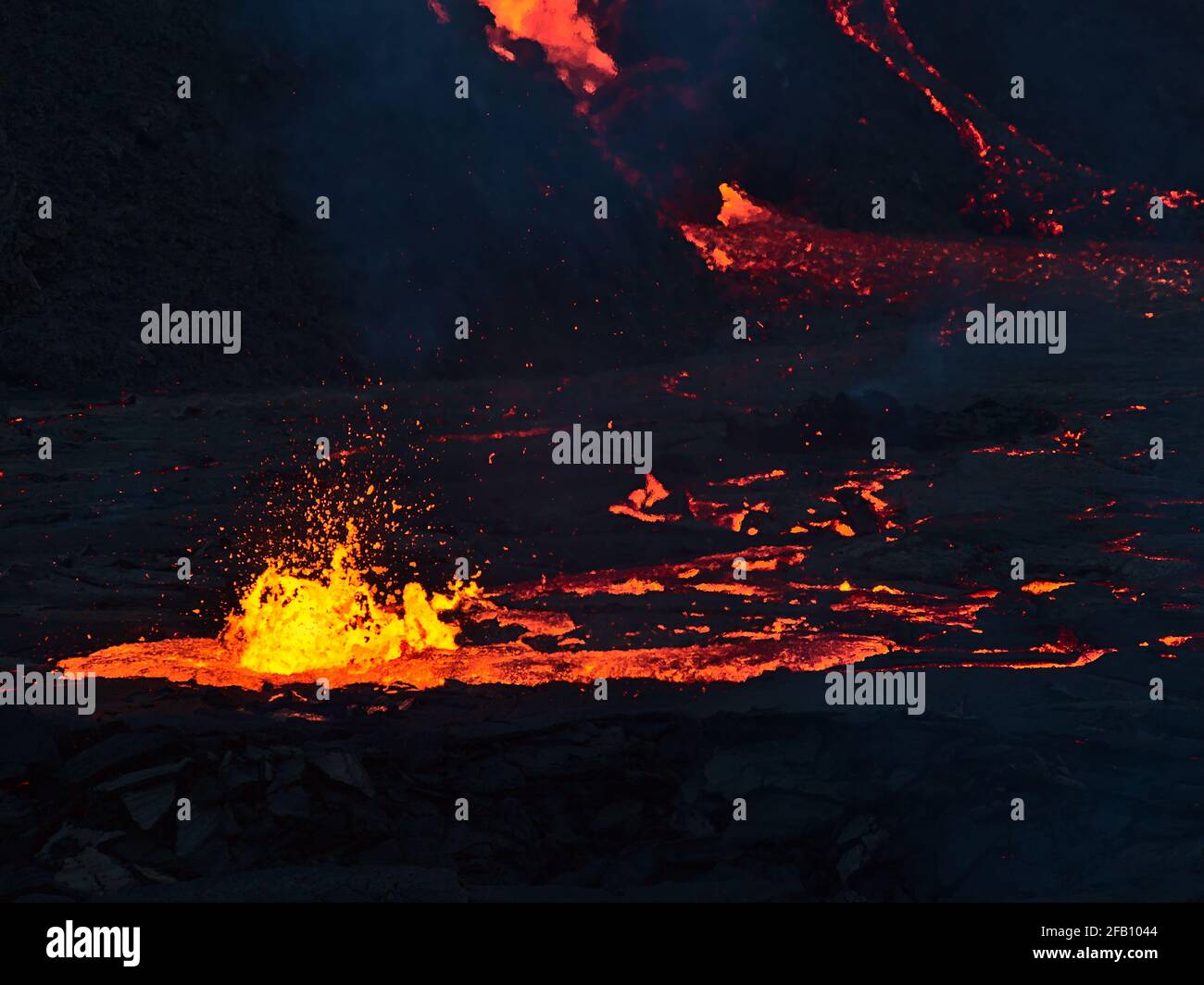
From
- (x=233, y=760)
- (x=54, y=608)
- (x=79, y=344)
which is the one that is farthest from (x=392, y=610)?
(x=79, y=344)

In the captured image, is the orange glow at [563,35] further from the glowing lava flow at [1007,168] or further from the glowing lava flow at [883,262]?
the glowing lava flow at [1007,168]

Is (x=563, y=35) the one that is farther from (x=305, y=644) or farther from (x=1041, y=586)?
(x=305, y=644)

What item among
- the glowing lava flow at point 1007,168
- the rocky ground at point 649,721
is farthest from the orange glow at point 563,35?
the rocky ground at point 649,721

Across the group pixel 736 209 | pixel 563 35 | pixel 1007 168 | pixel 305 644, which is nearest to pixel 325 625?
pixel 305 644

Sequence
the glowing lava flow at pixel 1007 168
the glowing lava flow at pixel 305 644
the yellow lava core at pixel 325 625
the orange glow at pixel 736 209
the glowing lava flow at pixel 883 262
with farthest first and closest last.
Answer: the glowing lava flow at pixel 1007 168 → the orange glow at pixel 736 209 → the glowing lava flow at pixel 883 262 → the yellow lava core at pixel 325 625 → the glowing lava flow at pixel 305 644

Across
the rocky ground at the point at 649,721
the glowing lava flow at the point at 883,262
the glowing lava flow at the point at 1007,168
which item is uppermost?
the glowing lava flow at the point at 1007,168

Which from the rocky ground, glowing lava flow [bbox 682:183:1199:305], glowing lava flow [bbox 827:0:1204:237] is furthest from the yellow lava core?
glowing lava flow [bbox 827:0:1204:237]

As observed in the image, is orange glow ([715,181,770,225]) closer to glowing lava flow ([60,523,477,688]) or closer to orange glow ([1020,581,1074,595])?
orange glow ([1020,581,1074,595])

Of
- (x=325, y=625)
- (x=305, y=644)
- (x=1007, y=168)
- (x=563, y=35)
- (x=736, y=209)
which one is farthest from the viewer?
(x=1007, y=168)

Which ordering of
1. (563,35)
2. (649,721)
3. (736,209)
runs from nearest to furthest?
Result: (649,721) → (563,35) → (736,209)
